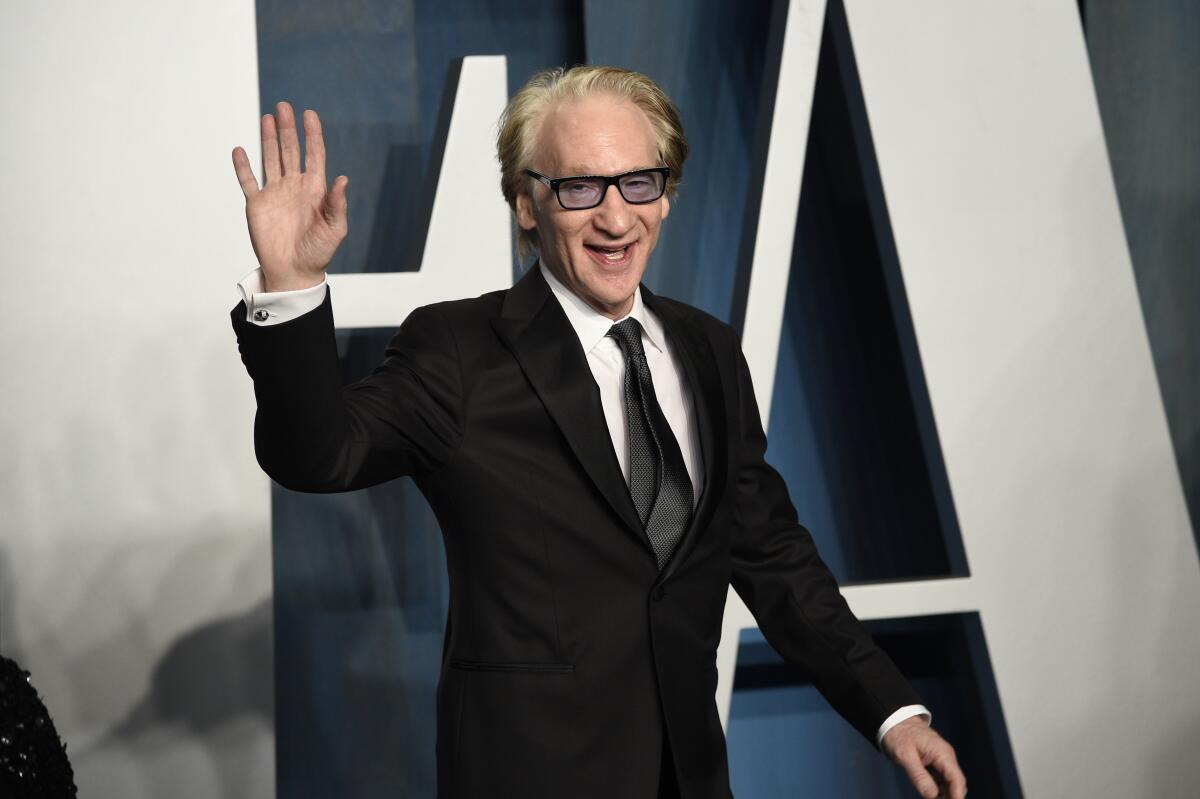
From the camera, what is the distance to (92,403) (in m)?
1.99

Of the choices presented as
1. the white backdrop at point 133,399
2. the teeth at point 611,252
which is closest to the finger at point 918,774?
the teeth at point 611,252

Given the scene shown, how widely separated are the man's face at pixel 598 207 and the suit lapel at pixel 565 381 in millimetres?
54

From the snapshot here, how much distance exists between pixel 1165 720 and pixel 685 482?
142 centimetres

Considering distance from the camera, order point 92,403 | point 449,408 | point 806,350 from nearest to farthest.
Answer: point 449,408
point 92,403
point 806,350

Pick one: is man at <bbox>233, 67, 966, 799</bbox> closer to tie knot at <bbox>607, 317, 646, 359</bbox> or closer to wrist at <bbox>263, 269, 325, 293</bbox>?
tie knot at <bbox>607, 317, 646, 359</bbox>

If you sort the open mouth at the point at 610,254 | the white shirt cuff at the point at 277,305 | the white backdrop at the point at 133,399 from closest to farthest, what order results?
the white shirt cuff at the point at 277,305, the open mouth at the point at 610,254, the white backdrop at the point at 133,399

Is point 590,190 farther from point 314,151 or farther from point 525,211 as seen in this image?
point 314,151

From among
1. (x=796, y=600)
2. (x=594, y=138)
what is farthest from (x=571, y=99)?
(x=796, y=600)

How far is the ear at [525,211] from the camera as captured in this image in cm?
143

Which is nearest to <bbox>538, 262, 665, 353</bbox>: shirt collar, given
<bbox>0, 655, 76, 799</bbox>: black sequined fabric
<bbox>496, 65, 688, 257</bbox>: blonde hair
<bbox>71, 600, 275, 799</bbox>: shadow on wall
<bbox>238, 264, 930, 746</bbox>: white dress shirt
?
<bbox>238, 264, 930, 746</bbox>: white dress shirt

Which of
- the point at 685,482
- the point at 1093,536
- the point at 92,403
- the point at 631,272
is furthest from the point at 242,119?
the point at 1093,536

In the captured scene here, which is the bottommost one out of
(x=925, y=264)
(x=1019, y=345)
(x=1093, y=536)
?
(x=1093, y=536)

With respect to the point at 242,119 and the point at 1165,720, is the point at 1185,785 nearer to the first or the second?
the point at 1165,720

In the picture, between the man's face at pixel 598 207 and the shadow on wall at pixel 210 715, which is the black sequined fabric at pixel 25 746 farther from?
the man's face at pixel 598 207
